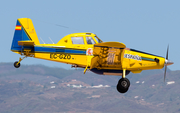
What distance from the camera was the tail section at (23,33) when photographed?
3271 cm

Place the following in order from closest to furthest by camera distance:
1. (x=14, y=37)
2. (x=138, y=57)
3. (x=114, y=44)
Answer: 1. (x=114, y=44)
2. (x=138, y=57)
3. (x=14, y=37)

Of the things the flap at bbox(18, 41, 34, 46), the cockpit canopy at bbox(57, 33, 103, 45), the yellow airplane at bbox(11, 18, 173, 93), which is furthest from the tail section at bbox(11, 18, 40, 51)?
the cockpit canopy at bbox(57, 33, 103, 45)

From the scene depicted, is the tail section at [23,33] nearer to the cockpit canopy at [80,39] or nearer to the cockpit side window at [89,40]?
the cockpit canopy at [80,39]

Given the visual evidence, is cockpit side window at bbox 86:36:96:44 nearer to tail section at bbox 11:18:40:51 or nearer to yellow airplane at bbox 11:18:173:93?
yellow airplane at bbox 11:18:173:93

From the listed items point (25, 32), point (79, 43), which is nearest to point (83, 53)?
point (79, 43)

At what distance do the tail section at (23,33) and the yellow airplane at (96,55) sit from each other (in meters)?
0.88

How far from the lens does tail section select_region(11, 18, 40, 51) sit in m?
32.7

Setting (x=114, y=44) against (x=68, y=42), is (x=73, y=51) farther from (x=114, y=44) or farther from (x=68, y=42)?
(x=114, y=44)

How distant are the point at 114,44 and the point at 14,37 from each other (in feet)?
33.2

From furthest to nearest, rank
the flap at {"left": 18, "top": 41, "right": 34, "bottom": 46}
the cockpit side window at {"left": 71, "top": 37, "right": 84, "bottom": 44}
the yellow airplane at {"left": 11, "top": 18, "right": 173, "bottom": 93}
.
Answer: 1. the flap at {"left": 18, "top": 41, "right": 34, "bottom": 46}
2. the cockpit side window at {"left": 71, "top": 37, "right": 84, "bottom": 44}
3. the yellow airplane at {"left": 11, "top": 18, "right": 173, "bottom": 93}

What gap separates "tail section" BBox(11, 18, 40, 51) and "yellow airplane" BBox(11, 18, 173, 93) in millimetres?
885

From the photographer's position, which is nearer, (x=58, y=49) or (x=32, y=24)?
(x=58, y=49)

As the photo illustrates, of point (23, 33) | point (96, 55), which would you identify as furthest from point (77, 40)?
point (23, 33)

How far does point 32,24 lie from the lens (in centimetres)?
3503
